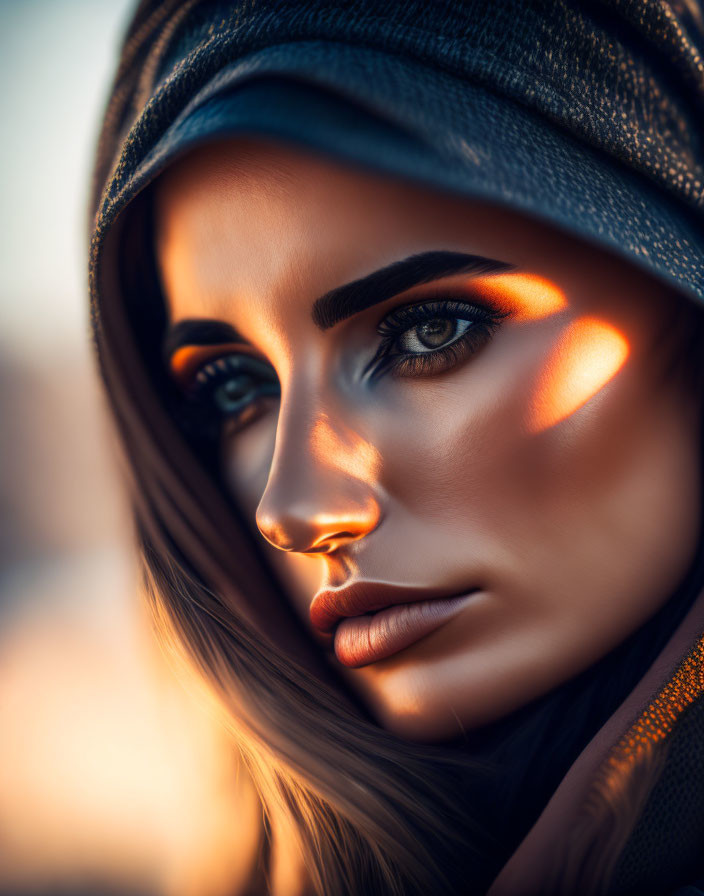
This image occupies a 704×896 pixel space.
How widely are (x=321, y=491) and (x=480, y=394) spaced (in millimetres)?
216

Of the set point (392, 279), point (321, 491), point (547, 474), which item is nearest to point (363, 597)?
point (321, 491)

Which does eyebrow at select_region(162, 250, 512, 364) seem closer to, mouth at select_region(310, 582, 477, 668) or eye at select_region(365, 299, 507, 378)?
eye at select_region(365, 299, 507, 378)

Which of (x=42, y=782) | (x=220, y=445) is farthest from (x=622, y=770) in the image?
(x=42, y=782)

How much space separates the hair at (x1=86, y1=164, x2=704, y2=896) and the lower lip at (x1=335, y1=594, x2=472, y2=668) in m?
0.12

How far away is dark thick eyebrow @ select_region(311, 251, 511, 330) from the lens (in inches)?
28.7

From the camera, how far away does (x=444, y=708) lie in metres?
0.80

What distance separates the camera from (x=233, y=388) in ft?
3.45

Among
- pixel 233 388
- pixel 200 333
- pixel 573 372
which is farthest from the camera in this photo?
pixel 233 388

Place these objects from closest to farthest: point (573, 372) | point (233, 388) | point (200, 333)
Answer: point (573, 372) < point (200, 333) < point (233, 388)

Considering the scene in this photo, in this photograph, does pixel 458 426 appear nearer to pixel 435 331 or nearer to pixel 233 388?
pixel 435 331

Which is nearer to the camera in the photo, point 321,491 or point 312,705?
point 321,491

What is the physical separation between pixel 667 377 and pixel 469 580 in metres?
0.34

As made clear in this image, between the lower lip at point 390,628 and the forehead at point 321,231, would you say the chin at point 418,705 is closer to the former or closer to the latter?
the lower lip at point 390,628

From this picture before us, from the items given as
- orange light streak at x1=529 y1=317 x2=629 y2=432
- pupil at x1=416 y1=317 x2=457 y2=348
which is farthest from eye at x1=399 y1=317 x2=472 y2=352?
orange light streak at x1=529 y1=317 x2=629 y2=432
